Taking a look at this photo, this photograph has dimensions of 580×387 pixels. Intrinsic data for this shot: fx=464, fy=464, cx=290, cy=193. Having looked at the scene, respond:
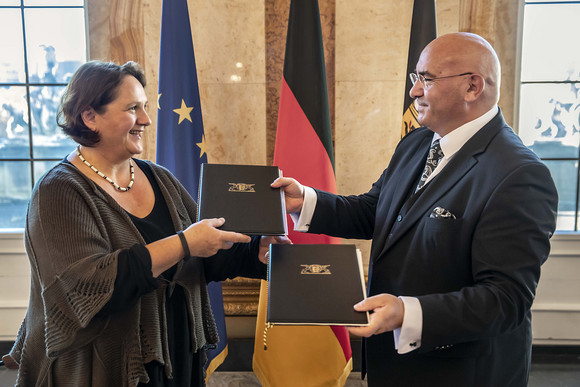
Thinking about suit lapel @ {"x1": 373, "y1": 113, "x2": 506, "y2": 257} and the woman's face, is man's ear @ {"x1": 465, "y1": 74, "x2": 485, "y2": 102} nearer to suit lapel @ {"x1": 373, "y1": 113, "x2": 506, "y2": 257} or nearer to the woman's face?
suit lapel @ {"x1": 373, "y1": 113, "x2": 506, "y2": 257}

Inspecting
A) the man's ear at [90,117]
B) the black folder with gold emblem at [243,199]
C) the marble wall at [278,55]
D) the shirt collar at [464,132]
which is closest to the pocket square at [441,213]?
the shirt collar at [464,132]

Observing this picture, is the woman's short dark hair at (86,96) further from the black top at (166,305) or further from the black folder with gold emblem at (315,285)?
the black folder with gold emblem at (315,285)

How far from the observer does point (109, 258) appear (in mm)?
1501

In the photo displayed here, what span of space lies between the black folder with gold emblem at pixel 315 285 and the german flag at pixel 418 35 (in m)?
1.46

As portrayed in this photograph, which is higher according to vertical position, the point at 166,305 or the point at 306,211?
the point at 306,211

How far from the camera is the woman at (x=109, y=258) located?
1.50m

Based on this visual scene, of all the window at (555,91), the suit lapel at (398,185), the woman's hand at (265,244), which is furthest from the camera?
the window at (555,91)

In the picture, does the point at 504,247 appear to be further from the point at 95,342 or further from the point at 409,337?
the point at 95,342

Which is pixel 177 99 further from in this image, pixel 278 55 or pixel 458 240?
pixel 458 240

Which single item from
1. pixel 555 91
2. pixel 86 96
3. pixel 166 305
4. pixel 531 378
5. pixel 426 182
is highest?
pixel 555 91

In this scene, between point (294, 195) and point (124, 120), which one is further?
point (294, 195)

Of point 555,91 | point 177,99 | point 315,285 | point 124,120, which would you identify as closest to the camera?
point 315,285

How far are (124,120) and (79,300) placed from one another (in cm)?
67

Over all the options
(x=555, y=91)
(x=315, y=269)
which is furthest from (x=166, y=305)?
(x=555, y=91)
